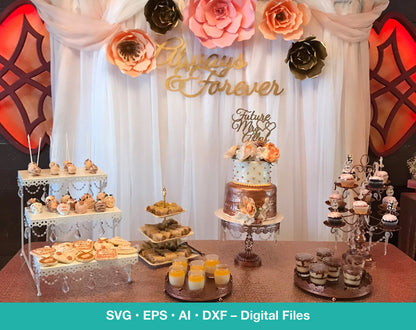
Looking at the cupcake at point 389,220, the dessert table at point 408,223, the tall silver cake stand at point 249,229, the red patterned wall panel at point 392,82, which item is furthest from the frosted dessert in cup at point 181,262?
the red patterned wall panel at point 392,82

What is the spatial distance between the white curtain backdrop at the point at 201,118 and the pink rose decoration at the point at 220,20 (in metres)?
0.14

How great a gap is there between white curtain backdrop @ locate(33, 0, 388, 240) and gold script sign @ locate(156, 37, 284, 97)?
5 centimetres

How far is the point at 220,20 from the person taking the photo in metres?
3.35

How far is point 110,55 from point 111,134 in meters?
0.59

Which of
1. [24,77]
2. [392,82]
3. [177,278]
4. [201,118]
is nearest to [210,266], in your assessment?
[177,278]

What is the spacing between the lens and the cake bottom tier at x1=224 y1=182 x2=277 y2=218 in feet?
8.16

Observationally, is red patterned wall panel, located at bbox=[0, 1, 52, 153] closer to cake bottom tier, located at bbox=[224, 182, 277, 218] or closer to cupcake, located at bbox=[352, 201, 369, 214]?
cake bottom tier, located at bbox=[224, 182, 277, 218]

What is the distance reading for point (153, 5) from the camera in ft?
10.7

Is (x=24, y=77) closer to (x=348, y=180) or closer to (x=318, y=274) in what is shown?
(x=348, y=180)

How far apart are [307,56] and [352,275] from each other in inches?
73.0

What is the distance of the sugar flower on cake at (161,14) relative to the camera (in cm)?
326

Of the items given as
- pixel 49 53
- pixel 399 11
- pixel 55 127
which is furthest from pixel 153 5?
pixel 399 11

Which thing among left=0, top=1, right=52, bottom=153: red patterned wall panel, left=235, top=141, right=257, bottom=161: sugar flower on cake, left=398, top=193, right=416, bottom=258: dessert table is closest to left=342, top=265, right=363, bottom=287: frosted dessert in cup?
left=235, top=141, right=257, bottom=161: sugar flower on cake

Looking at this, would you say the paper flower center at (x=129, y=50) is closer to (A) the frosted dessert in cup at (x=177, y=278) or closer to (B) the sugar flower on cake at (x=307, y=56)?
A: (B) the sugar flower on cake at (x=307, y=56)
